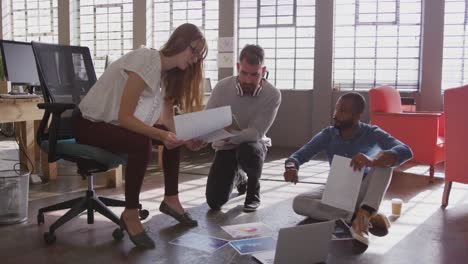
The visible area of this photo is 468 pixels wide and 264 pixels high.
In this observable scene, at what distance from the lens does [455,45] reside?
5293 mm

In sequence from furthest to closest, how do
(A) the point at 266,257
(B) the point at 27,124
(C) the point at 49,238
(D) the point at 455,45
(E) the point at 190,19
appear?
(E) the point at 190,19 → (D) the point at 455,45 → (B) the point at 27,124 → (C) the point at 49,238 → (A) the point at 266,257

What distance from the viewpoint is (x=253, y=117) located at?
9.37ft

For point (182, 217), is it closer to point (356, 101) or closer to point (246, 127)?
point (246, 127)

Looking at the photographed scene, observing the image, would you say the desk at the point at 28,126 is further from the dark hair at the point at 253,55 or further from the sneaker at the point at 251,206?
the dark hair at the point at 253,55

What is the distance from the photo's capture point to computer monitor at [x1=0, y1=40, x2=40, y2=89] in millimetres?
3545

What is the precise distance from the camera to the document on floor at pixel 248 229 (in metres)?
2.28

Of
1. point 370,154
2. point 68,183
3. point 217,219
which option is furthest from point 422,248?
point 68,183

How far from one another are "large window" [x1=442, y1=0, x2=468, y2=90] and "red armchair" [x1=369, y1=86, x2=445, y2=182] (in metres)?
1.44

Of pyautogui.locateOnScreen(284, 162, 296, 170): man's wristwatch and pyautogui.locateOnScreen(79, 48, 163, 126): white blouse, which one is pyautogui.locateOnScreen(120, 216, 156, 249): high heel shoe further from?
pyautogui.locateOnScreen(284, 162, 296, 170): man's wristwatch

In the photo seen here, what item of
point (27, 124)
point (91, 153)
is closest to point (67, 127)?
point (91, 153)

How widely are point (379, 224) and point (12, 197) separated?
6.50ft

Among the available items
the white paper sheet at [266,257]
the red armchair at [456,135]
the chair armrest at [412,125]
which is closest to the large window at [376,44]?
the chair armrest at [412,125]

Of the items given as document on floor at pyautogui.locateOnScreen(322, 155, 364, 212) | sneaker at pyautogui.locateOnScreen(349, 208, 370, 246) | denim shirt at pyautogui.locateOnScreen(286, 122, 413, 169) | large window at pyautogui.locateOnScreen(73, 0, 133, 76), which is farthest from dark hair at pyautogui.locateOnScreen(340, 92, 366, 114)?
large window at pyautogui.locateOnScreen(73, 0, 133, 76)

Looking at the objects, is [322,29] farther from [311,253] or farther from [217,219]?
[311,253]
